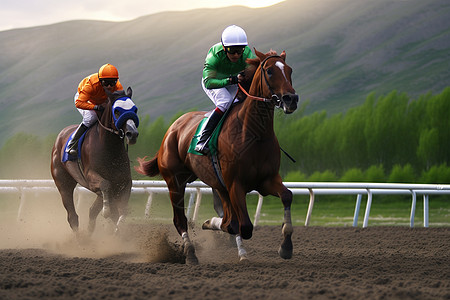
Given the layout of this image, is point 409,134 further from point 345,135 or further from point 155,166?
point 155,166

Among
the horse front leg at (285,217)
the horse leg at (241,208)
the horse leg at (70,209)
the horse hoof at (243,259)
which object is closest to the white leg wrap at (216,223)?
the horse hoof at (243,259)

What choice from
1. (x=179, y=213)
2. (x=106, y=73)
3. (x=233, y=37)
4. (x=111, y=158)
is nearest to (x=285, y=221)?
(x=179, y=213)

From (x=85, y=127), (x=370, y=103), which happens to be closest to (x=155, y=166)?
(x=85, y=127)

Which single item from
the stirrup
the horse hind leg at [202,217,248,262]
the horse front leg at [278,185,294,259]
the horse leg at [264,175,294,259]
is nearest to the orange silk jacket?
the stirrup

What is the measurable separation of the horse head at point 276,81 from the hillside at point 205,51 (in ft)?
254

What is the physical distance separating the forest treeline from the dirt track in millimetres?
29007

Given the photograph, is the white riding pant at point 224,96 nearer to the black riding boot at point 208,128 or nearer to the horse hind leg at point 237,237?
the black riding boot at point 208,128

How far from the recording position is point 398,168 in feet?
123

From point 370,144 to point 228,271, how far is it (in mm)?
40048

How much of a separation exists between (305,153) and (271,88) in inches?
1713

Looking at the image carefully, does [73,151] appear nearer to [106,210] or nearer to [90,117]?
[90,117]

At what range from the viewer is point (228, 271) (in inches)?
198

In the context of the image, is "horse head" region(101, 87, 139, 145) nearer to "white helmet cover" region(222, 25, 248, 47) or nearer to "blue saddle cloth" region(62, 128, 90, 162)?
"blue saddle cloth" region(62, 128, 90, 162)

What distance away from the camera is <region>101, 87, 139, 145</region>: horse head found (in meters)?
6.63
